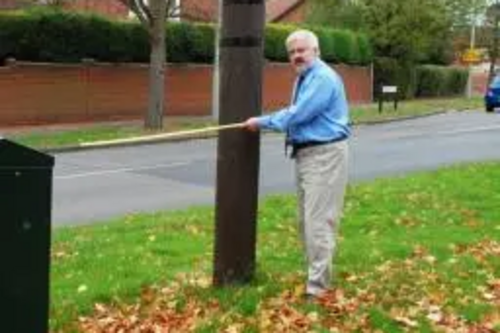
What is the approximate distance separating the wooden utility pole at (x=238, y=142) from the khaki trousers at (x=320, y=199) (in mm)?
337

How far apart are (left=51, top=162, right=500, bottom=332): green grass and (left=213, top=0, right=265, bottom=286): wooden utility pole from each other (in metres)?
0.25

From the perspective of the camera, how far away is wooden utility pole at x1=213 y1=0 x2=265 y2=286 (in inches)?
279

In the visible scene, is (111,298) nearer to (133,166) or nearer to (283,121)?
(283,121)

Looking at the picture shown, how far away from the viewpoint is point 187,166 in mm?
21047

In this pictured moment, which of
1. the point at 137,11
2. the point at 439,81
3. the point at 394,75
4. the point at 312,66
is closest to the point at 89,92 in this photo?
the point at 137,11

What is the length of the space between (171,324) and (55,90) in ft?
85.5

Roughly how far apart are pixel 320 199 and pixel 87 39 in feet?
87.8

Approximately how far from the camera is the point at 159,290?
7.52 metres

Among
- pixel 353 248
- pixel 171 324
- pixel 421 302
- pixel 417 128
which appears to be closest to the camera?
pixel 171 324

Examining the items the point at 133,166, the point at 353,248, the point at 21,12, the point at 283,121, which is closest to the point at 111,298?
the point at 283,121

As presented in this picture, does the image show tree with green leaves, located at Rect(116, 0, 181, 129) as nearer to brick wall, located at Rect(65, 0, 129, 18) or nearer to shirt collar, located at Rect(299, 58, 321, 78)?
brick wall, located at Rect(65, 0, 129, 18)

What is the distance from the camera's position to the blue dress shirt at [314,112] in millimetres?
6969

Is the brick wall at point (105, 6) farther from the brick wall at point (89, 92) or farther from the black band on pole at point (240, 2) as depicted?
the black band on pole at point (240, 2)

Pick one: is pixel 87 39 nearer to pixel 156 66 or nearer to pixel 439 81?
pixel 156 66
